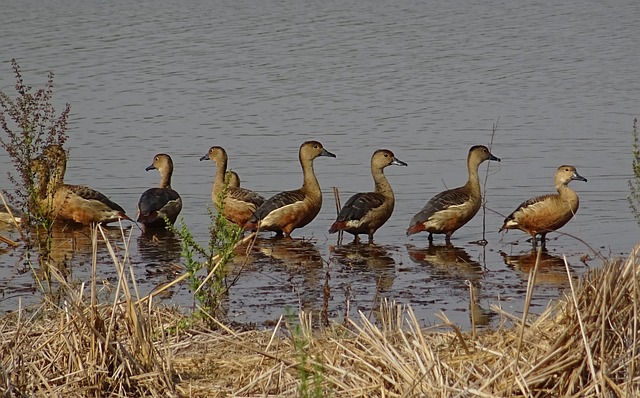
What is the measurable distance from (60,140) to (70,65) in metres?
16.3

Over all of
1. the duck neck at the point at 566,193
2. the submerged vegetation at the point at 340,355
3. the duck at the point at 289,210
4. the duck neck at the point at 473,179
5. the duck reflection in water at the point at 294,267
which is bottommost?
the duck reflection in water at the point at 294,267

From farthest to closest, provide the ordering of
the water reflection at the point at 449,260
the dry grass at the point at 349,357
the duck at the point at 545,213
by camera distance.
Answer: the duck at the point at 545,213
the water reflection at the point at 449,260
the dry grass at the point at 349,357

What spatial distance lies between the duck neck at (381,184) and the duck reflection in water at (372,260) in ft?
2.91

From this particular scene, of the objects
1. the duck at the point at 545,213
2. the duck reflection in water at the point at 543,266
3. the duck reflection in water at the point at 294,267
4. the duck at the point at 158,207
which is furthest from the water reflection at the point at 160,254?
the duck at the point at 545,213

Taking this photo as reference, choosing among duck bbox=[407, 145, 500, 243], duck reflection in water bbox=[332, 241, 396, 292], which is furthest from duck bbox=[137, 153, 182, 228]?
duck bbox=[407, 145, 500, 243]

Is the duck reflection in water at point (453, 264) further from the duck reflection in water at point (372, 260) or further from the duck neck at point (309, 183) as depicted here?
the duck neck at point (309, 183)

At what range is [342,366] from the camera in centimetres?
611

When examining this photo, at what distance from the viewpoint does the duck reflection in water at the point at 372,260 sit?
11.1 metres

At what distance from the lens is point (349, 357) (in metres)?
6.01

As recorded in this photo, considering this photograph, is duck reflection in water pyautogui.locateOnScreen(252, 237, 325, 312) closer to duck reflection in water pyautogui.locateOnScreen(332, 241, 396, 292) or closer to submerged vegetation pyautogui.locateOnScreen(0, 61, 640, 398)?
duck reflection in water pyautogui.locateOnScreen(332, 241, 396, 292)

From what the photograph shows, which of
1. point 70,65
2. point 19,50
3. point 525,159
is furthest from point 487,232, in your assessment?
point 19,50

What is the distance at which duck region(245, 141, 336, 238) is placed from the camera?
13.7 metres

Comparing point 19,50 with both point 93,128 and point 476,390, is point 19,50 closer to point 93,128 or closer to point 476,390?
point 93,128

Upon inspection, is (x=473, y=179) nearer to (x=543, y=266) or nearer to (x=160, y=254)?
(x=543, y=266)
